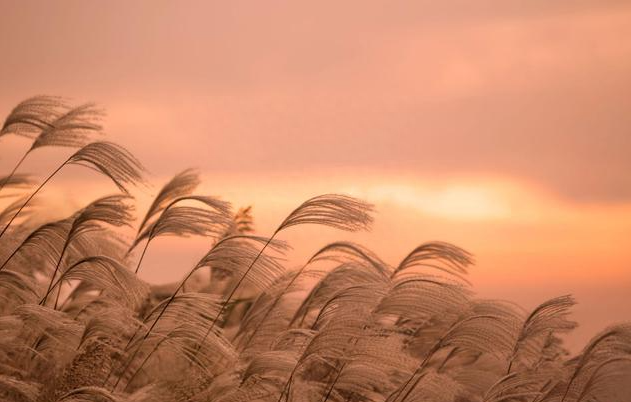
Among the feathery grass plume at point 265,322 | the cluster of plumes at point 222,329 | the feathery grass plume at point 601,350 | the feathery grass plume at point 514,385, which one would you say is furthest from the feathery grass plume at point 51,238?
the feathery grass plume at point 601,350

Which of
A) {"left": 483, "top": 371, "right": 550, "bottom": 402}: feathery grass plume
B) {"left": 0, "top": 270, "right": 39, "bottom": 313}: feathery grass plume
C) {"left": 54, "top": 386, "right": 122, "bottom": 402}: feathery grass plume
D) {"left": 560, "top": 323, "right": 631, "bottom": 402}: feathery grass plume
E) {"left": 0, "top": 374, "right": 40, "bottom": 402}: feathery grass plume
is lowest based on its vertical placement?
{"left": 0, "top": 374, "right": 40, "bottom": 402}: feathery grass plume

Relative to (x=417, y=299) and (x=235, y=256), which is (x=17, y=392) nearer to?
(x=235, y=256)

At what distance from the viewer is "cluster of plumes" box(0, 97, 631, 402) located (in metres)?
4.23

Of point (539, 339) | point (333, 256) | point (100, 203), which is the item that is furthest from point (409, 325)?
point (100, 203)

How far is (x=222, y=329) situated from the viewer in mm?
4809

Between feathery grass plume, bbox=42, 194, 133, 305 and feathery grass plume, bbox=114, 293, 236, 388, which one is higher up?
feathery grass plume, bbox=42, 194, 133, 305

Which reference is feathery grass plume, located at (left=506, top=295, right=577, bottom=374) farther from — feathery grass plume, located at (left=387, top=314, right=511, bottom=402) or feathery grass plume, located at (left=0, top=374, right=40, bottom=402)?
feathery grass plume, located at (left=0, top=374, right=40, bottom=402)

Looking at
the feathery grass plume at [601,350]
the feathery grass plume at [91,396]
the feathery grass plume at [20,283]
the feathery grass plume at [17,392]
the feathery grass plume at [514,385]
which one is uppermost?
the feathery grass plume at [601,350]

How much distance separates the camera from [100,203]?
4383 millimetres

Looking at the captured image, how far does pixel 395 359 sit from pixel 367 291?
0.31 m

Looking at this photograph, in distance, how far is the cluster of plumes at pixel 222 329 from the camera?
423 cm

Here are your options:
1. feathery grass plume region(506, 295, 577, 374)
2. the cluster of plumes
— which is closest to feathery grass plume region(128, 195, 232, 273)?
the cluster of plumes

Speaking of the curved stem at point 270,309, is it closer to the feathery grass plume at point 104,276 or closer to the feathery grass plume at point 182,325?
the feathery grass plume at point 182,325

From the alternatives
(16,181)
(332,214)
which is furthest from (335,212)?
(16,181)
